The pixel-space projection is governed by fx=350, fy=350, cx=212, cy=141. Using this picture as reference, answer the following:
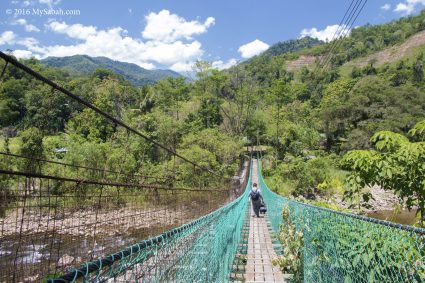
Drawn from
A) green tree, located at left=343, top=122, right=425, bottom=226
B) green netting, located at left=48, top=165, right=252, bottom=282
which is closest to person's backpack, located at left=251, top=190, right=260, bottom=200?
green netting, located at left=48, top=165, right=252, bottom=282

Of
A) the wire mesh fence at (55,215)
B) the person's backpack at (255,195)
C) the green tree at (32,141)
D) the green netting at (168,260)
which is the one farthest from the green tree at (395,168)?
the person's backpack at (255,195)

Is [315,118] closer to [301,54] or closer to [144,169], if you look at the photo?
[144,169]

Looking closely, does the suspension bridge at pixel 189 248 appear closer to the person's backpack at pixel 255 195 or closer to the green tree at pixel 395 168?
the green tree at pixel 395 168

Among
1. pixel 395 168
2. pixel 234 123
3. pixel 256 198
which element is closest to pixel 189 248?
pixel 395 168

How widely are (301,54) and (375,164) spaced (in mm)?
100079

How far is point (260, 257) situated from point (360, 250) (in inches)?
125

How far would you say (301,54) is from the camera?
317ft

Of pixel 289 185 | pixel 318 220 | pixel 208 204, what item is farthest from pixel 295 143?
pixel 318 220

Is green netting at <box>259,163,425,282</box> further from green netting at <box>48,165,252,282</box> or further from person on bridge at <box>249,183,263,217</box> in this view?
person on bridge at <box>249,183,263,217</box>

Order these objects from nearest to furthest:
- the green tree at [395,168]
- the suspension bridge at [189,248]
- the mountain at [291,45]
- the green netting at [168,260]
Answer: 1. the green netting at [168,260]
2. the suspension bridge at [189,248]
3. the green tree at [395,168]
4. the mountain at [291,45]

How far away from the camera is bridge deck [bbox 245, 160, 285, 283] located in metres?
3.73

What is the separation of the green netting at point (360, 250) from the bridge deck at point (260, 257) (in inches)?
39.7

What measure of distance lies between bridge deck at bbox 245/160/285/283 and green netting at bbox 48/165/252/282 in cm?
116

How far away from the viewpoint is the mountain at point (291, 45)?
5236 inches
